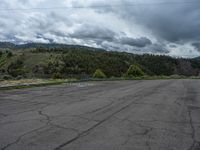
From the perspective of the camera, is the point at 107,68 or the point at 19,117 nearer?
the point at 19,117

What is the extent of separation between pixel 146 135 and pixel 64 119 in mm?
2837

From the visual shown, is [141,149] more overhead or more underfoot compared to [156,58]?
more underfoot

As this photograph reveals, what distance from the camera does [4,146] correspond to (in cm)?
530

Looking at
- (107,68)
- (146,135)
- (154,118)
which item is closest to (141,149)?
(146,135)

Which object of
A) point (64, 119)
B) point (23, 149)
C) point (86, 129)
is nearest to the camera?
point (23, 149)

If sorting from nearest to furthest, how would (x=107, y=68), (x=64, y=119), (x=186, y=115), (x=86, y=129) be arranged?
1. (x=86, y=129)
2. (x=64, y=119)
3. (x=186, y=115)
4. (x=107, y=68)

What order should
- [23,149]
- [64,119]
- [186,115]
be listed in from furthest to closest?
1. [186,115]
2. [64,119]
3. [23,149]

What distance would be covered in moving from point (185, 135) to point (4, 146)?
414 cm

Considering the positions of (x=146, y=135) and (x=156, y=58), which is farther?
(x=156, y=58)

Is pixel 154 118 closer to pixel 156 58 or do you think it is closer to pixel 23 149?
pixel 23 149

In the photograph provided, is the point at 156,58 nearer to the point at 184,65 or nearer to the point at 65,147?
the point at 184,65

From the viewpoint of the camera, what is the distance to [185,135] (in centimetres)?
641

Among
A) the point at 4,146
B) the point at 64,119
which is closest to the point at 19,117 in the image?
the point at 64,119

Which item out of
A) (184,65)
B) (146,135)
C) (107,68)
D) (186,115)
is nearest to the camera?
(146,135)
